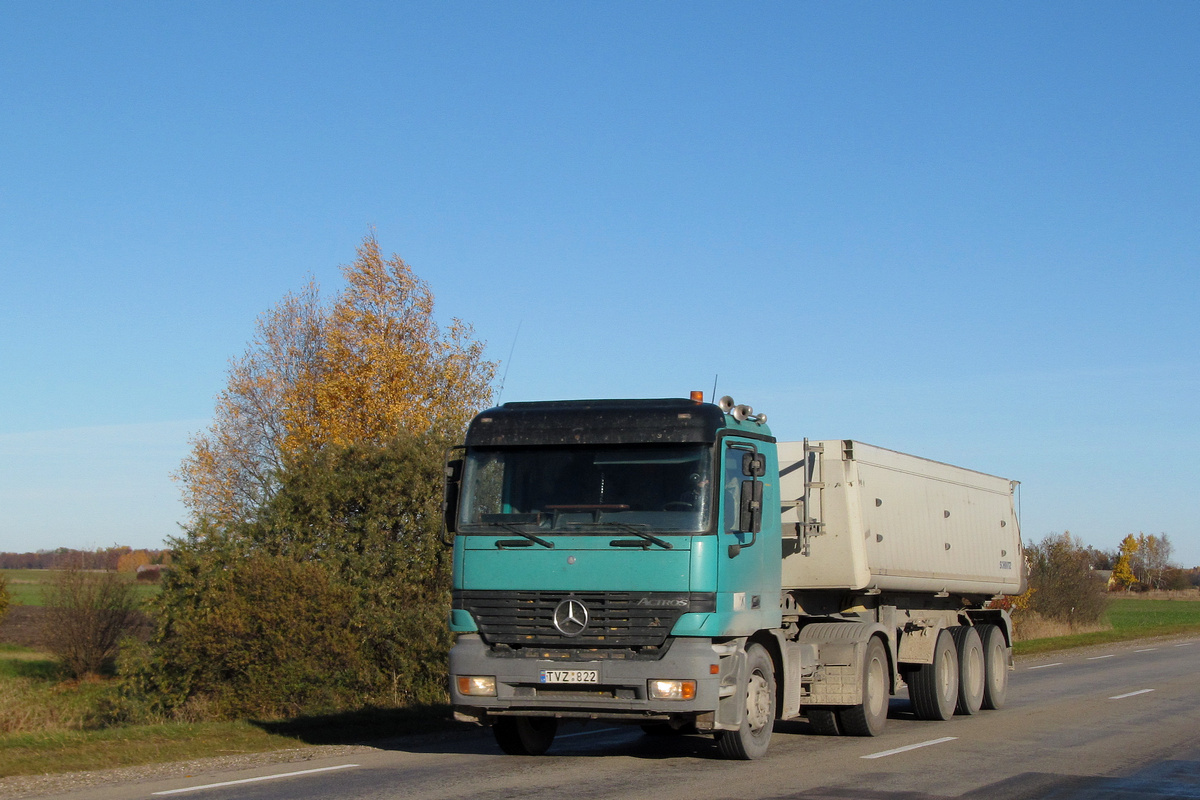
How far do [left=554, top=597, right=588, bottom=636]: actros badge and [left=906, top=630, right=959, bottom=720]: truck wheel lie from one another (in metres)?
6.79

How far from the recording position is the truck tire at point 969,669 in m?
16.3

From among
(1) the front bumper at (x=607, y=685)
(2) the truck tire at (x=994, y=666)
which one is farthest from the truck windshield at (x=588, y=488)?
(2) the truck tire at (x=994, y=666)

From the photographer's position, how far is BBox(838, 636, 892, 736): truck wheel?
13.3 m

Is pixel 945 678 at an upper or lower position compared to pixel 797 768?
upper

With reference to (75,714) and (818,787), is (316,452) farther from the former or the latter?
(818,787)

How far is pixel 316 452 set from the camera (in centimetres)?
2177

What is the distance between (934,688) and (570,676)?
698 centimetres

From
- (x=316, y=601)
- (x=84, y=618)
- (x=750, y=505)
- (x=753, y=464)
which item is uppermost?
(x=753, y=464)

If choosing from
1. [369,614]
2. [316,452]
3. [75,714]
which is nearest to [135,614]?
[75,714]

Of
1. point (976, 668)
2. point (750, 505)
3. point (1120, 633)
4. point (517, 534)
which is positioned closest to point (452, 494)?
point (517, 534)

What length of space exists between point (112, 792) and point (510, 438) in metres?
4.28

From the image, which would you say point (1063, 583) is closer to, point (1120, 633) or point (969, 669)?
point (1120, 633)

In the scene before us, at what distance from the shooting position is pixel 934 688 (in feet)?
50.6

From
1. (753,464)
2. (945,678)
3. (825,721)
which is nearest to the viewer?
(753,464)
